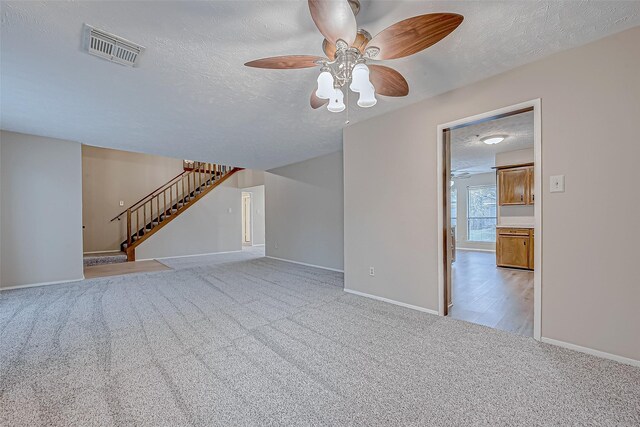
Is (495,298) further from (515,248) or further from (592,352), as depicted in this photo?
(515,248)

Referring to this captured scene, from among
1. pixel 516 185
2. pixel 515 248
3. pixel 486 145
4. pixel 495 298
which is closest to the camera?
pixel 495 298

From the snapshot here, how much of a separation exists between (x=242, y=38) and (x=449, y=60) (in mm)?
1628

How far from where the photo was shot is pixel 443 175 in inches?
112

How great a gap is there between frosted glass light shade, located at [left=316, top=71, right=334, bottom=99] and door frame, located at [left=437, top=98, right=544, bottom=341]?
160 cm

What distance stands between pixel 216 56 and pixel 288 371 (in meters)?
2.39

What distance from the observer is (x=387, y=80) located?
195 cm

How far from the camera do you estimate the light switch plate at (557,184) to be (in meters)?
2.13

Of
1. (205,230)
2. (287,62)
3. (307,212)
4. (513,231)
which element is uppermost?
(287,62)

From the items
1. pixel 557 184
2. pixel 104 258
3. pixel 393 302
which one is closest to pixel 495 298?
pixel 393 302

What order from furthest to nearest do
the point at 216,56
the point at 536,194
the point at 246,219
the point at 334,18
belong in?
1. the point at 246,219
2. the point at 536,194
3. the point at 216,56
4. the point at 334,18

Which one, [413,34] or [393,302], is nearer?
[413,34]

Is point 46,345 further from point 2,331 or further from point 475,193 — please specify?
point 475,193

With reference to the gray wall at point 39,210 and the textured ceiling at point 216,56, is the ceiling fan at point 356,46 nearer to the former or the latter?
the textured ceiling at point 216,56

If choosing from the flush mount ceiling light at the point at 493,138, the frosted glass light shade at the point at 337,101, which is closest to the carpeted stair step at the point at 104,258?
the frosted glass light shade at the point at 337,101
